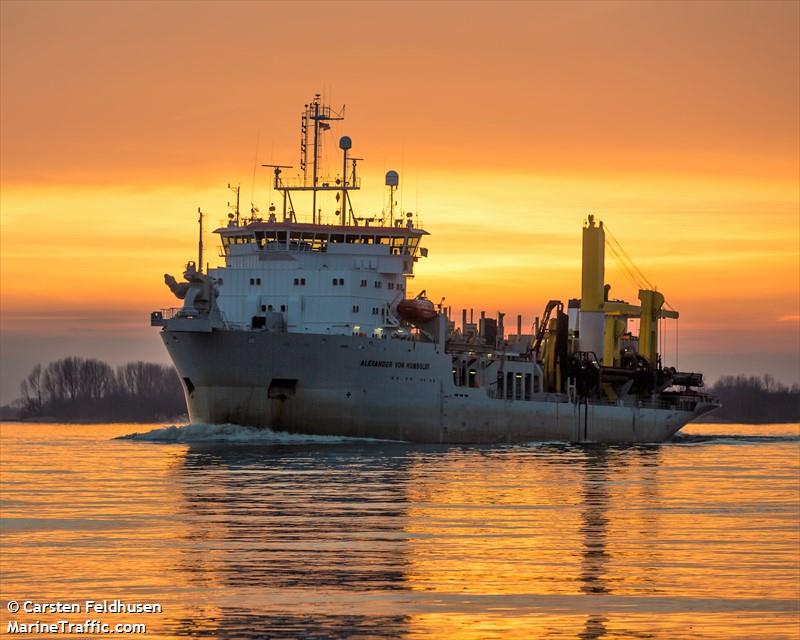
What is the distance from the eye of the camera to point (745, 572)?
22062 mm

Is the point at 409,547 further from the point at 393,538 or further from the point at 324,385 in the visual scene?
the point at 324,385

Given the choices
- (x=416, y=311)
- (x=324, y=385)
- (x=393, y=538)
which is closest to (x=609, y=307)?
(x=416, y=311)

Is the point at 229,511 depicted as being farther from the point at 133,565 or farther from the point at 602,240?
the point at 602,240

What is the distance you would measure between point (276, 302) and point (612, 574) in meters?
35.3

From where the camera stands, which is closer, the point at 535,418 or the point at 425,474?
the point at 425,474

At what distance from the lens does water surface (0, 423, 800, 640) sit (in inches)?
723

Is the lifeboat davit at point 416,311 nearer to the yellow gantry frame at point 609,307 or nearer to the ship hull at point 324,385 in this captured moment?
the ship hull at point 324,385

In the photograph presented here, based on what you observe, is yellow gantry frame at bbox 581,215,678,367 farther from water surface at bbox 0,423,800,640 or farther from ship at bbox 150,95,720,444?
water surface at bbox 0,423,800,640

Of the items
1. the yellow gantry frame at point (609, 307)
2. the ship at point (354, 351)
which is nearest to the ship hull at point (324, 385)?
the ship at point (354, 351)

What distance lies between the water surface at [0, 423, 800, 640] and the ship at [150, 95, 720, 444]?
24.7 feet

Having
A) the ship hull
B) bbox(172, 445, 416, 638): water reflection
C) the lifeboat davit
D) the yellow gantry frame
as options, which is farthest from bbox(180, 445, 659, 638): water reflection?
the yellow gantry frame

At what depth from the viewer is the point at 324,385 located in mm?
52969

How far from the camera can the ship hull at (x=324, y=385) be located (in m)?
52.4

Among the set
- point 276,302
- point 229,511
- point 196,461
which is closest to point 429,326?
point 276,302
